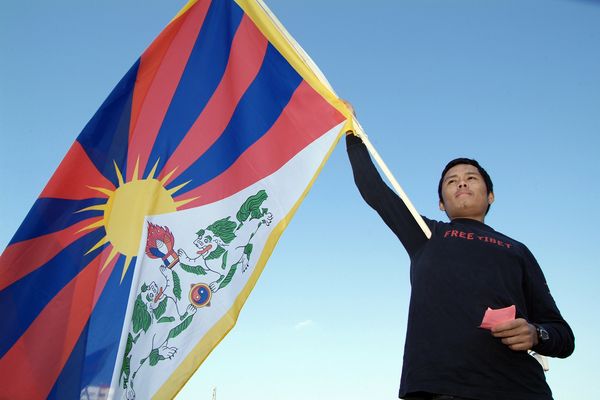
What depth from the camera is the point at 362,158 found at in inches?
140

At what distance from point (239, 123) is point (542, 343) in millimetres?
2673

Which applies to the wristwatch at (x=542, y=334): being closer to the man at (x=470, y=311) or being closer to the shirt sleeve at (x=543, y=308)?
the man at (x=470, y=311)

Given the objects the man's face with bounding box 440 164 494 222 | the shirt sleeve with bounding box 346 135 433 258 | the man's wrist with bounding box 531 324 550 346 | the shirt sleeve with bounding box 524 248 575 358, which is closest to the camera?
the man's wrist with bounding box 531 324 550 346

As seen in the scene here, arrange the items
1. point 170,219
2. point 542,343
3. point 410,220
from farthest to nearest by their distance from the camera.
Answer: point 170,219
point 410,220
point 542,343

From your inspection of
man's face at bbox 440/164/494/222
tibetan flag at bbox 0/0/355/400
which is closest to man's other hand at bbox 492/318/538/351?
man's face at bbox 440/164/494/222

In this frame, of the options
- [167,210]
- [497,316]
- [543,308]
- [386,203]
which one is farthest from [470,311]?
[167,210]

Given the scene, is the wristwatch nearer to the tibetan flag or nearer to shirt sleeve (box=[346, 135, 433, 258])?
shirt sleeve (box=[346, 135, 433, 258])

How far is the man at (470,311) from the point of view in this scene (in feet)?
8.04

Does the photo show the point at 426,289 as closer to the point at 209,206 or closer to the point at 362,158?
the point at 362,158

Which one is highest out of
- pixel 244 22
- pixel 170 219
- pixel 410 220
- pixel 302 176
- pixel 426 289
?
pixel 244 22

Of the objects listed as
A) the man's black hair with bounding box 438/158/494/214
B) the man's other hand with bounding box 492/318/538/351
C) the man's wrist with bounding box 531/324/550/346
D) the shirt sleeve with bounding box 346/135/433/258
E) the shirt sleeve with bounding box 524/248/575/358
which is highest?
the man's black hair with bounding box 438/158/494/214

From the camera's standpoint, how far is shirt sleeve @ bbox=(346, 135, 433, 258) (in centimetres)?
311

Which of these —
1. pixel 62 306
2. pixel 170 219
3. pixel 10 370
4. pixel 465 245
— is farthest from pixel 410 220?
pixel 10 370

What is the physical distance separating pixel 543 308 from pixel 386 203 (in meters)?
0.98
